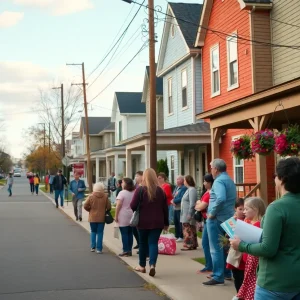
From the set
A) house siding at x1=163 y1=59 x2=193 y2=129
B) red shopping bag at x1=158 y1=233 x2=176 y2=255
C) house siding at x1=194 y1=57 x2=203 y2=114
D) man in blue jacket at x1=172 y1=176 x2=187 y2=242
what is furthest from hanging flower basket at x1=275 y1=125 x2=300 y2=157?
house siding at x1=163 y1=59 x2=193 y2=129

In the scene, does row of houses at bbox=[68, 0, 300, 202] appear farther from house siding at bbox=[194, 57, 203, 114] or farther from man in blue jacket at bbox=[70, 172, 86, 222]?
man in blue jacket at bbox=[70, 172, 86, 222]

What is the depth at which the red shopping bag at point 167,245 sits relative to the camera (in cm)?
1217

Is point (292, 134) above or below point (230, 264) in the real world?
above

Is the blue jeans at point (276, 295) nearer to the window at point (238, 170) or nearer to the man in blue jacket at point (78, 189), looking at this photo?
the window at point (238, 170)

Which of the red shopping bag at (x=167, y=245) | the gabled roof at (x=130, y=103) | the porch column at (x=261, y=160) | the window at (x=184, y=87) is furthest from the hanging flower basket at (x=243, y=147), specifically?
the gabled roof at (x=130, y=103)

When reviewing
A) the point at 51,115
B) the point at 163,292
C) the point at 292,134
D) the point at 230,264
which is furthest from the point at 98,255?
the point at 51,115

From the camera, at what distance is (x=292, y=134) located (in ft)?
35.9

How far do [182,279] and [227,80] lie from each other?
39.7 feet

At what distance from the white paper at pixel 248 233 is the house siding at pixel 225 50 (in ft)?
47.4

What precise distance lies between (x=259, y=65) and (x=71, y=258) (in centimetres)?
951

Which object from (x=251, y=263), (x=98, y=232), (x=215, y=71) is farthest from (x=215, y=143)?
(x=251, y=263)

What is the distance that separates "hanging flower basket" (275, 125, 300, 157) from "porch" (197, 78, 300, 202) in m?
0.73

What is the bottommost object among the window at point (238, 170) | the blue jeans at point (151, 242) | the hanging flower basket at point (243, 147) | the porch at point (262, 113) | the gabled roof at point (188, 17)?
the blue jeans at point (151, 242)

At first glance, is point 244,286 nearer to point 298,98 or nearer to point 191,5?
point 298,98
